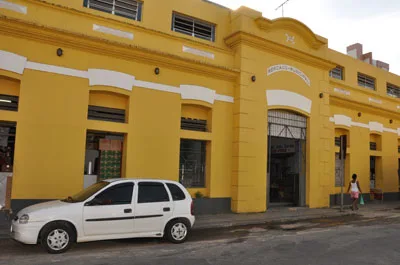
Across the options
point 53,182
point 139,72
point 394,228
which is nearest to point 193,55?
point 139,72

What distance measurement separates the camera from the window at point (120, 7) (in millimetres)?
11273

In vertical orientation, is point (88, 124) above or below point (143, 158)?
above

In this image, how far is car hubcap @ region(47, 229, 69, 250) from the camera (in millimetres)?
6832

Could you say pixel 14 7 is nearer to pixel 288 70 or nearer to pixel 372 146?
pixel 288 70

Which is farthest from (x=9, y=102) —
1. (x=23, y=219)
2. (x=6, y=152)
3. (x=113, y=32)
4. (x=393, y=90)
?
(x=393, y=90)

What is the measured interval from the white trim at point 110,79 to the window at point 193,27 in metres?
2.89

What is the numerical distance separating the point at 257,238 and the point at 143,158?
→ 14.6ft

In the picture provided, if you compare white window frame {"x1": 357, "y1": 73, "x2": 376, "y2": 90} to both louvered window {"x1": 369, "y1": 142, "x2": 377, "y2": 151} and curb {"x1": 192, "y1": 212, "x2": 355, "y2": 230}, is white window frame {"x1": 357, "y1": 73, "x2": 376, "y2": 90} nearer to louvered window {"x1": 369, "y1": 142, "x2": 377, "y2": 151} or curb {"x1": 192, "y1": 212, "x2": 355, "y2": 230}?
louvered window {"x1": 369, "y1": 142, "x2": 377, "y2": 151}

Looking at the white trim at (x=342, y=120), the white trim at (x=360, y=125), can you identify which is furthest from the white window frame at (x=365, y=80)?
the white trim at (x=342, y=120)

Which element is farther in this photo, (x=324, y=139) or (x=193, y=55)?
(x=324, y=139)

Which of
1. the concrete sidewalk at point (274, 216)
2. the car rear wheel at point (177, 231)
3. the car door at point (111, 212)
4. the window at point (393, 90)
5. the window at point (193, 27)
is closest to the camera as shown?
the car door at point (111, 212)

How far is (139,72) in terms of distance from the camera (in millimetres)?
11516

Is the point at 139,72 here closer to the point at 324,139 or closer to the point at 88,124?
the point at 88,124

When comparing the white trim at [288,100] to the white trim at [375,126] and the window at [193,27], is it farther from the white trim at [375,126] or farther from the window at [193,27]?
the white trim at [375,126]
